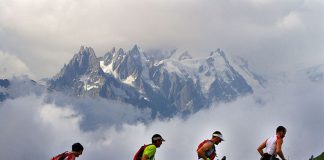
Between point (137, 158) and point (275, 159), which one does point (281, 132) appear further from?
point (137, 158)

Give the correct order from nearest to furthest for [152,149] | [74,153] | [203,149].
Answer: [74,153], [152,149], [203,149]

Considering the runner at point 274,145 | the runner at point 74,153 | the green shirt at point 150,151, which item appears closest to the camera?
the runner at point 74,153

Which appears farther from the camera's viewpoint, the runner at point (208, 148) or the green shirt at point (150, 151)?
the runner at point (208, 148)

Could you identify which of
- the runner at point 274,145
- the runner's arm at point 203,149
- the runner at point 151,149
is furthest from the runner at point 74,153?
the runner at point 274,145

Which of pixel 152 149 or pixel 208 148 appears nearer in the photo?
pixel 152 149

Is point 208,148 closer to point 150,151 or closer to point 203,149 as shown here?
point 203,149

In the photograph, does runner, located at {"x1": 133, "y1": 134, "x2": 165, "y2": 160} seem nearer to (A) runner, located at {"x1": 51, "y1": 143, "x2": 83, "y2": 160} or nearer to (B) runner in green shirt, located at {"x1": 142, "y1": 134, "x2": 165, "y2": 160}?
(B) runner in green shirt, located at {"x1": 142, "y1": 134, "x2": 165, "y2": 160}

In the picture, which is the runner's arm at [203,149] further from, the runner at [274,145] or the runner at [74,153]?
the runner at [74,153]

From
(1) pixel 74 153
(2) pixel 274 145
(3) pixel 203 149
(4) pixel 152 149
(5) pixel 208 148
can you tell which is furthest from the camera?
(2) pixel 274 145

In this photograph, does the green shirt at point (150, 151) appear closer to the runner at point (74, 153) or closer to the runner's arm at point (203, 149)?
the runner's arm at point (203, 149)

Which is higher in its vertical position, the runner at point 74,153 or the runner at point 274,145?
the runner at point 74,153

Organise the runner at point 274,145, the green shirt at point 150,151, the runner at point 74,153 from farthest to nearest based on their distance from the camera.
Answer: the runner at point 274,145 → the green shirt at point 150,151 → the runner at point 74,153

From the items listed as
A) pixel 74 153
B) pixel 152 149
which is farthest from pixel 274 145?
pixel 74 153

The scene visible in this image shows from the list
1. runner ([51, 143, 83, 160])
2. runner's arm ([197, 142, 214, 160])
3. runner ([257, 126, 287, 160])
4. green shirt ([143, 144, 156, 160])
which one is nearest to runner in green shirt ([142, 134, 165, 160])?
green shirt ([143, 144, 156, 160])
